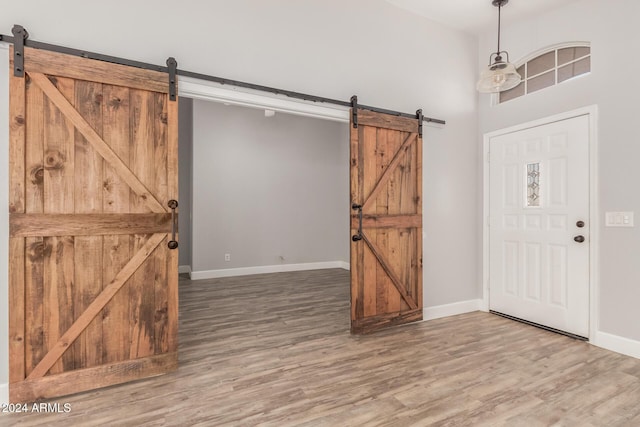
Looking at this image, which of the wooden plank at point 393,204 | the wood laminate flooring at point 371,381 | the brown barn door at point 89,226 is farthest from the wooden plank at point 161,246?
the wooden plank at point 393,204

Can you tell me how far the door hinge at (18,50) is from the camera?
197 cm

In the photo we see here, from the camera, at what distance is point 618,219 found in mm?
2803

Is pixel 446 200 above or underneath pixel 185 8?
underneath

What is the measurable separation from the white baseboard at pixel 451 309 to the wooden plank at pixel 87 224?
2824mm

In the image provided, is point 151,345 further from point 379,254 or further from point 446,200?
point 446,200

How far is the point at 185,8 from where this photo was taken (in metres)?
2.51


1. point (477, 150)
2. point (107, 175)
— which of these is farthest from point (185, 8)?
point (477, 150)

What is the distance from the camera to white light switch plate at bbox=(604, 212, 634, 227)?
9.00 feet

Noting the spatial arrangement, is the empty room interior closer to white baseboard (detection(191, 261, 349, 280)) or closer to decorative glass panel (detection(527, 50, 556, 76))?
decorative glass panel (detection(527, 50, 556, 76))

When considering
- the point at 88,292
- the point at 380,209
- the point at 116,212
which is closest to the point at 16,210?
the point at 116,212

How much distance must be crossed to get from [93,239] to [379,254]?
2.40 m

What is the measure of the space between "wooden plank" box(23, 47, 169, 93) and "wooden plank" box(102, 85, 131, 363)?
7cm

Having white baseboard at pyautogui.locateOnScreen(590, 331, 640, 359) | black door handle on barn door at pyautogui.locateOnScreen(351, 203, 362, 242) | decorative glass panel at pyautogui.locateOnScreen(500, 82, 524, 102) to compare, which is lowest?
white baseboard at pyautogui.locateOnScreen(590, 331, 640, 359)

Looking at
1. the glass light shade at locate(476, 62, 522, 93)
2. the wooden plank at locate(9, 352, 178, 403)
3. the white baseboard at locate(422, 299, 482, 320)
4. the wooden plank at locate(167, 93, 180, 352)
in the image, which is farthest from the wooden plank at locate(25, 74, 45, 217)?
the white baseboard at locate(422, 299, 482, 320)
